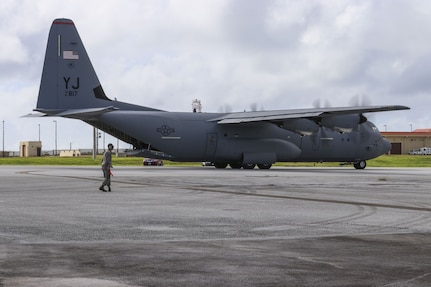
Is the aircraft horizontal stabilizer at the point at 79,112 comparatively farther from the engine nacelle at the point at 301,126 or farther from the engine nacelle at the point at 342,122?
the engine nacelle at the point at 342,122

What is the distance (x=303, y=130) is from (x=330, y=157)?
5339 mm

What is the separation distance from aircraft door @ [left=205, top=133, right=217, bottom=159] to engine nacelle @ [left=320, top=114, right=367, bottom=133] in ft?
28.4

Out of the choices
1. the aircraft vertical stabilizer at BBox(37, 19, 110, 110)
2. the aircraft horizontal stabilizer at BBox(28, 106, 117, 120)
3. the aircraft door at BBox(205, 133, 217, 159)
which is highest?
the aircraft vertical stabilizer at BBox(37, 19, 110, 110)

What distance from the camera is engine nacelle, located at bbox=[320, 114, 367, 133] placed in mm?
47406

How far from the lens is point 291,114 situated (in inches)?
1816

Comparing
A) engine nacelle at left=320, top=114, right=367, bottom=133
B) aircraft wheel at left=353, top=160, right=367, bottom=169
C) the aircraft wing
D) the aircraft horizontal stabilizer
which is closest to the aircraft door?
the aircraft wing

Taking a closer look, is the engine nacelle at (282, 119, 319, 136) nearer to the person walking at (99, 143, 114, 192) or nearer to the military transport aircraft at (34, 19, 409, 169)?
the military transport aircraft at (34, 19, 409, 169)

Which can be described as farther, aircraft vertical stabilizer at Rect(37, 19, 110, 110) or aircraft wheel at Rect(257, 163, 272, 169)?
aircraft wheel at Rect(257, 163, 272, 169)

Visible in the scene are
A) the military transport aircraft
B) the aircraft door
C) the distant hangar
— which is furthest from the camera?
the distant hangar

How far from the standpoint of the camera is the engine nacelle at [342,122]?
47406mm

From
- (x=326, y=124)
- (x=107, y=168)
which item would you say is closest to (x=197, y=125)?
(x=326, y=124)

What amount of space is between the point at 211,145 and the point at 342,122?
34.9 ft

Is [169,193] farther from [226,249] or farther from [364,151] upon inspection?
[364,151]

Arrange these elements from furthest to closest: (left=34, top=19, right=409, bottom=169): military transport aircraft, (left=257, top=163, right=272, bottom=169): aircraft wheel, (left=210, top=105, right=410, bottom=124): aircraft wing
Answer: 1. (left=257, top=163, right=272, bottom=169): aircraft wheel
2. (left=34, top=19, right=409, bottom=169): military transport aircraft
3. (left=210, top=105, right=410, bottom=124): aircraft wing
